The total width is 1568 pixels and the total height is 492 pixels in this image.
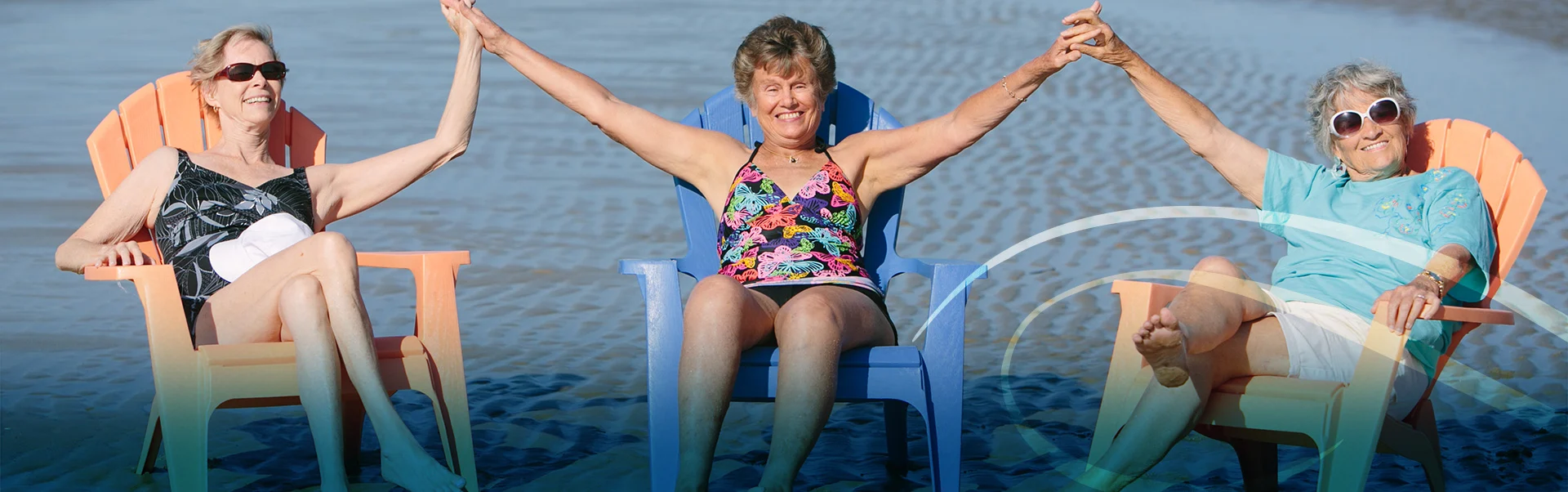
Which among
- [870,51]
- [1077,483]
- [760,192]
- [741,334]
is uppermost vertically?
[870,51]

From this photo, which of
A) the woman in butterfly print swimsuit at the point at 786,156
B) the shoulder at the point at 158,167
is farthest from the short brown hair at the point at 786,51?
the shoulder at the point at 158,167

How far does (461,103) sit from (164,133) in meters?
0.84

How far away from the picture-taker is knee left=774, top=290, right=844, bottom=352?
2.91 m

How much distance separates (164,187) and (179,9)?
8.54 metres

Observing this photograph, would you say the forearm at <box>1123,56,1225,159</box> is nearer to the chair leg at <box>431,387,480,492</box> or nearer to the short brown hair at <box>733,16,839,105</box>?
the short brown hair at <box>733,16,839,105</box>

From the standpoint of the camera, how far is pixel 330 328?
3.02 m

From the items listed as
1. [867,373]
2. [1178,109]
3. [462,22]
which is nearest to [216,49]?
[462,22]

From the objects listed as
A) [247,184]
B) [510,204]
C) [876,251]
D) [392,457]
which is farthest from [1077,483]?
[510,204]

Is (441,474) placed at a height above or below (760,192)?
below

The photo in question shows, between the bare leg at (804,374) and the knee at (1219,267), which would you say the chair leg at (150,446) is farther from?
the knee at (1219,267)

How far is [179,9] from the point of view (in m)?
11.0

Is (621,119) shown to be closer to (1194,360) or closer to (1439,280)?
(1194,360)

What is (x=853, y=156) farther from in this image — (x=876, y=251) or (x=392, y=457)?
(x=392, y=457)

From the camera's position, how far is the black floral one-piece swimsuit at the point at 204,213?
128 inches
